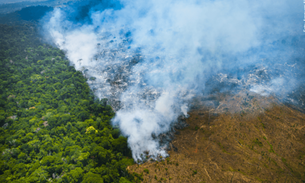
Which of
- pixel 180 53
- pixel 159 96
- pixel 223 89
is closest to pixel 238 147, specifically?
pixel 223 89

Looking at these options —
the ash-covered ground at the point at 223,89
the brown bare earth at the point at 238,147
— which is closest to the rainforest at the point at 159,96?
the brown bare earth at the point at 238,147

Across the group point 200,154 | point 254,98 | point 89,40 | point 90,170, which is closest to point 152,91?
point 200,154

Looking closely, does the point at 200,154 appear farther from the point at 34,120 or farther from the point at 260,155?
the point at 34,120

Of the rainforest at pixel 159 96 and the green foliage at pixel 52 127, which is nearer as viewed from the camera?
the green foliage at pixel 52 127

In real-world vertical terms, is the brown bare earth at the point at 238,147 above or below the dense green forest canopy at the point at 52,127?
below

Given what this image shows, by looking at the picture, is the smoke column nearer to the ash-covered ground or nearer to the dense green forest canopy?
the ash-covered ground

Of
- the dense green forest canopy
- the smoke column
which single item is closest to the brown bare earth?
the smoke column

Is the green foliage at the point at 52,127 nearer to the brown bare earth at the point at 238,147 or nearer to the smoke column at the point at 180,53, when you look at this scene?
the smoke column at the point at 180,53
